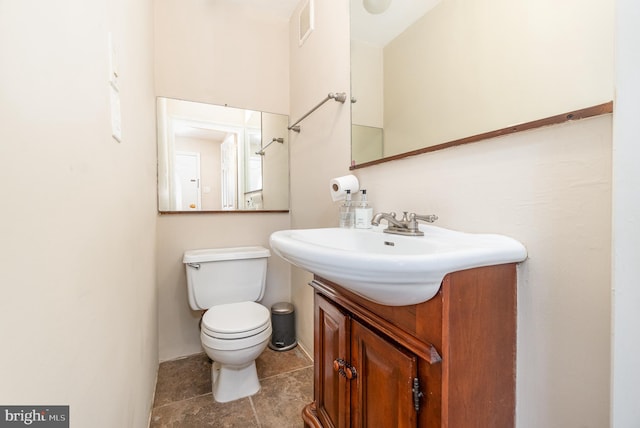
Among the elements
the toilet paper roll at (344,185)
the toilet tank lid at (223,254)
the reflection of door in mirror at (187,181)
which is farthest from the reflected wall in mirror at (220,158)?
the toilet paper roll at (344,185)

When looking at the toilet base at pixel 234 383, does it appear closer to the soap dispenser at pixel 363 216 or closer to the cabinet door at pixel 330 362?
the cabinet door at pixel 330 362

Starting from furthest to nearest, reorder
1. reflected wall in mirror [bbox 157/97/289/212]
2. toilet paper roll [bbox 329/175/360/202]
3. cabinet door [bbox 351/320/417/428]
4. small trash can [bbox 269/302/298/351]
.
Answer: small trash can [bbox 269/302/298/351]
reflected wall in mirror [bbox 157/97/289/212]
toilet paper roll [bbox 329/175/360/202]
cabinet door [bbox 351/320/417/428]

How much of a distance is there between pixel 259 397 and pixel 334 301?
90 cm

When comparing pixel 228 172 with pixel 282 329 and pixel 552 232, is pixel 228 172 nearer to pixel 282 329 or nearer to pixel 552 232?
pixel 282 329

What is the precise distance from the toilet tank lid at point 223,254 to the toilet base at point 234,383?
0.58 metres

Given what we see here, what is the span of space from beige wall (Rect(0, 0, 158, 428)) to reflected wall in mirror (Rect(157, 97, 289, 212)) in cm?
93

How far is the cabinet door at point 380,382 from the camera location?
1.92 ft

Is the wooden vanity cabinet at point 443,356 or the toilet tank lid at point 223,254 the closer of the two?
the wooden vanity cabinet at point 443,356

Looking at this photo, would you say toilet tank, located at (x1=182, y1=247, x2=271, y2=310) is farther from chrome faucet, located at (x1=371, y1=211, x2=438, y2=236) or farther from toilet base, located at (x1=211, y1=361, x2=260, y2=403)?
chrome faucet, located at (x1=371, y1=211, x2=438, y2=236)

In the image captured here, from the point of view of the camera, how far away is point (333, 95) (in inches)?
52.3

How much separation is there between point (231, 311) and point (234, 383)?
350 mm

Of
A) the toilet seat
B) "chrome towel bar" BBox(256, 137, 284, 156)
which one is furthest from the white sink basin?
"chrome towel bar" BBox(256, 137, 284, 156)

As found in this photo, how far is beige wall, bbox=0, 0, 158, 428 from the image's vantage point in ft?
1.04

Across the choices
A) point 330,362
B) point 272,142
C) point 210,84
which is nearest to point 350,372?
point 330,362
